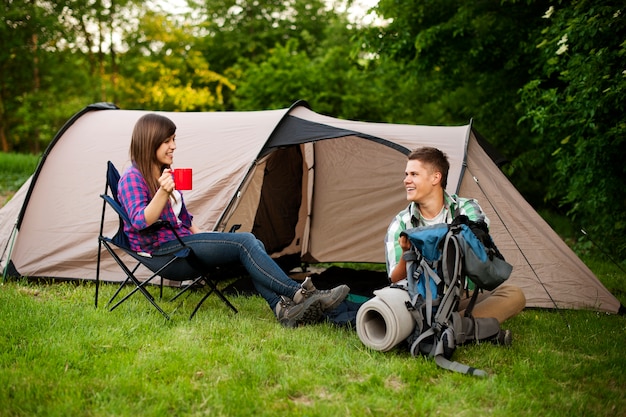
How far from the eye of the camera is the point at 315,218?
5793mm

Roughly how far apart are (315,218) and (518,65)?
3.45 meters

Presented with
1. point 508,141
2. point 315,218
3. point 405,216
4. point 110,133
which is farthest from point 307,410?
point 508,141

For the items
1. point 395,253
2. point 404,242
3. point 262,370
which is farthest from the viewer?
point 395,253

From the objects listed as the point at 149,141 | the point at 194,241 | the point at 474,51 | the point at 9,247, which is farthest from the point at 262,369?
the point at 474,51

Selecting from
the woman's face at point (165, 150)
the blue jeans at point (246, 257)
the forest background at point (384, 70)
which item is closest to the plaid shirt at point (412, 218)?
the blue jeans at point (246, 257)

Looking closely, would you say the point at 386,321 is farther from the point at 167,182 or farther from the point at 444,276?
the point at 167,182

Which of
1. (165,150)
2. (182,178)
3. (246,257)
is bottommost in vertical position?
(246,257)

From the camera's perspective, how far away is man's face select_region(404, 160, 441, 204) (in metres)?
3.27

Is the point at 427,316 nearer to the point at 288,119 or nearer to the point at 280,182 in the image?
the point at 288,119

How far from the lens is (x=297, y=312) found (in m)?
3.40

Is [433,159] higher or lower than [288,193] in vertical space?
higher

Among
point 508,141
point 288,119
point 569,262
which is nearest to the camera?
point 569,262

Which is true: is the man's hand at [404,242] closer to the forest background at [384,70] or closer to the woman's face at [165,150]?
the woman's face at [165,150]

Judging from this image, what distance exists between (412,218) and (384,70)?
7.40 meters
